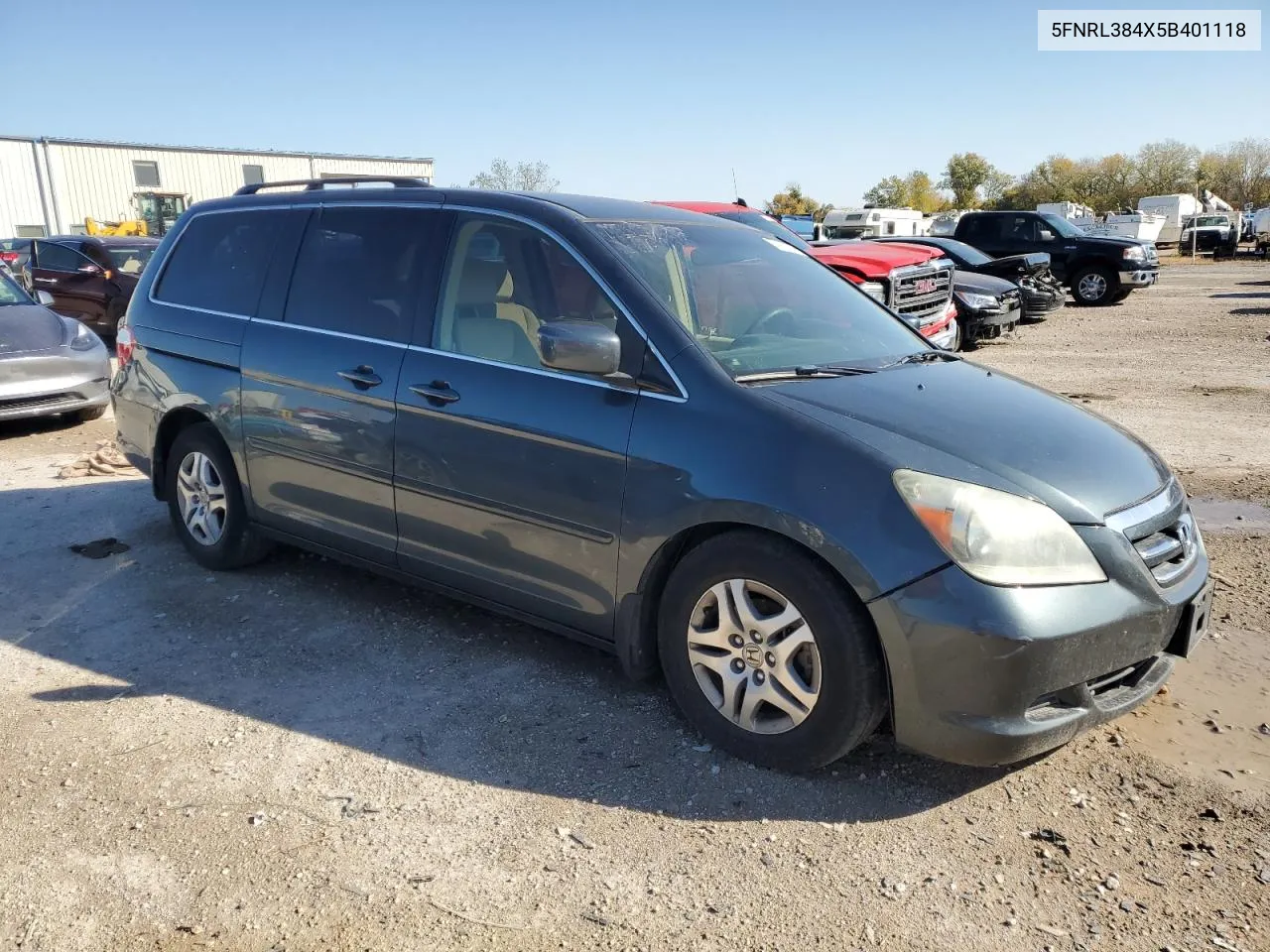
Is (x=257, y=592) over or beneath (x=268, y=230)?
beneath

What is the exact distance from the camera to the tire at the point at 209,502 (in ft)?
16.2

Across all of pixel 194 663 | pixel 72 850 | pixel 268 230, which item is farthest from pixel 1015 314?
pixel 72 850

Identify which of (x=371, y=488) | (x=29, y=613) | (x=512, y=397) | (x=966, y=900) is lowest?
(x=966, y=900)

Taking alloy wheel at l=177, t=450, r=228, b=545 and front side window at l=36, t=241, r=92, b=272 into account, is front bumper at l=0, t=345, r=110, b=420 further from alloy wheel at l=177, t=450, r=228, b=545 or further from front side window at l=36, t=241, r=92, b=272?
front side window at l=36, t=241, r=92, b=272

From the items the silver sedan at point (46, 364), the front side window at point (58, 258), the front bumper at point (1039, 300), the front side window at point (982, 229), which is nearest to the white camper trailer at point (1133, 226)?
the front side window at point (982, 229)

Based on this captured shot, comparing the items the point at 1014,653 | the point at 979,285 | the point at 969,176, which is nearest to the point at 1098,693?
the point at 1014,653

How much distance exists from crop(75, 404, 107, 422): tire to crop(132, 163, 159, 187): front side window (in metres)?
46.7

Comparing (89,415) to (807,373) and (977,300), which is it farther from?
(977,300)

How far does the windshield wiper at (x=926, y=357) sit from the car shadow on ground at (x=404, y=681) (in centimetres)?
147

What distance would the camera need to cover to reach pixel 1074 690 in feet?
9.56

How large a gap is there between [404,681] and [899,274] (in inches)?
326

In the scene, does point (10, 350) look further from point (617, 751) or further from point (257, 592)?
point (617, 751)

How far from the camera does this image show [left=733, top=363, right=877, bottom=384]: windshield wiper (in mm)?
3402

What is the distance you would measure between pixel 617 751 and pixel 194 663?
1895 mm
